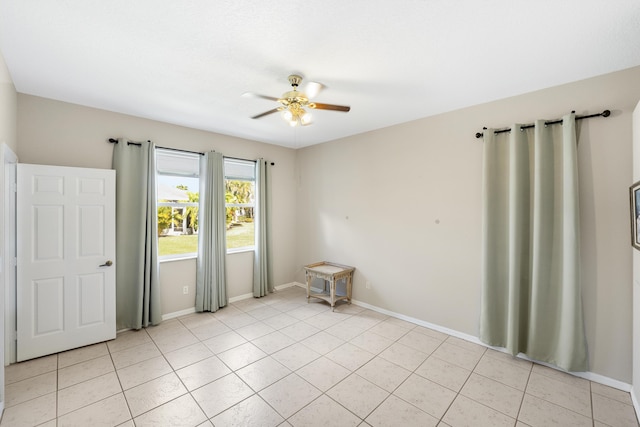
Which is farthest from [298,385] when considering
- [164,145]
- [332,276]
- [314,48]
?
[164,145]

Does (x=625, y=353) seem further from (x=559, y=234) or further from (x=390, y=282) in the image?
(x=390, y=282)

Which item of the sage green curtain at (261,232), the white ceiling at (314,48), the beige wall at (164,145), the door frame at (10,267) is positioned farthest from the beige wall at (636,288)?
the door frame at (10,267)

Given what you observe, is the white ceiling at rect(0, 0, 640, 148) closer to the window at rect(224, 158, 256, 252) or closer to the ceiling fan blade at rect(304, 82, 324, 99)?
the ceiling fan blade at rect(304, 82, 324, 99)

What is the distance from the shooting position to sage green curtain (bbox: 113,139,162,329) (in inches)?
133

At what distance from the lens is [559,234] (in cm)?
259

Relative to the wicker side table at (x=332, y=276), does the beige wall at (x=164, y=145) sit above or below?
above

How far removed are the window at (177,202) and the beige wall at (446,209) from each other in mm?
1972

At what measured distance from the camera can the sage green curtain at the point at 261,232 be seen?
474cm

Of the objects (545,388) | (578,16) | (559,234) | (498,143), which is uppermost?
(578,16)

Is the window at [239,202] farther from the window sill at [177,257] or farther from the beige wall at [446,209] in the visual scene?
the beige wall at [446,209]

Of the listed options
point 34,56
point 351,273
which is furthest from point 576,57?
point 34,56

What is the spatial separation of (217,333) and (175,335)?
1.63 ft

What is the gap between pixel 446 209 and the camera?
3.38m

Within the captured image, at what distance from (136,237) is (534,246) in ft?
14.8
